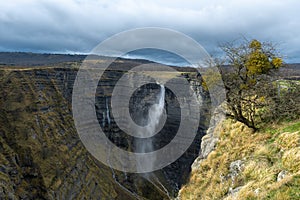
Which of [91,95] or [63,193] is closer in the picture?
[63,193]

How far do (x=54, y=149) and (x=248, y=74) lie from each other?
200ft

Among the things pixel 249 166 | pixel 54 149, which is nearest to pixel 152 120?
pixel 54 149

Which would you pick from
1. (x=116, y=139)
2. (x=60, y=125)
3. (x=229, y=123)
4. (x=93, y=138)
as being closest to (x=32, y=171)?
(x=60, y=125)

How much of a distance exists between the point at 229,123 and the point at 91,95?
246 feet

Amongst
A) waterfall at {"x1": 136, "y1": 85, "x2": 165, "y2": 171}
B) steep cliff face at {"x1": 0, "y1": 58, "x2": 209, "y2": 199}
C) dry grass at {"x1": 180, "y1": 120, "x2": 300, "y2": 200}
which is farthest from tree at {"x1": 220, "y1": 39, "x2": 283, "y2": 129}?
waterfall at {"x1": 136, "y1": 85, "x2": 165, "y2": 171}

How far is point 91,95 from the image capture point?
300 feet

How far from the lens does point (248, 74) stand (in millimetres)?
18312

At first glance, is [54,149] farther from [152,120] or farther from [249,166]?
[249,166]

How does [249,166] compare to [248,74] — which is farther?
[248,74]

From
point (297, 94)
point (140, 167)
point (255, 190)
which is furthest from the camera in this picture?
point (140, 167)

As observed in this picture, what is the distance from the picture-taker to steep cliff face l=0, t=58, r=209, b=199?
5691 centimetres

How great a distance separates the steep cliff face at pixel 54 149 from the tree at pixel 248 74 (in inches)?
1488

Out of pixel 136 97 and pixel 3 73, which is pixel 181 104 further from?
pixel 3 73

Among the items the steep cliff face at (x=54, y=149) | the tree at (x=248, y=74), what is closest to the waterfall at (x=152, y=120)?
the steep cliff face at (x=54, y=149)
